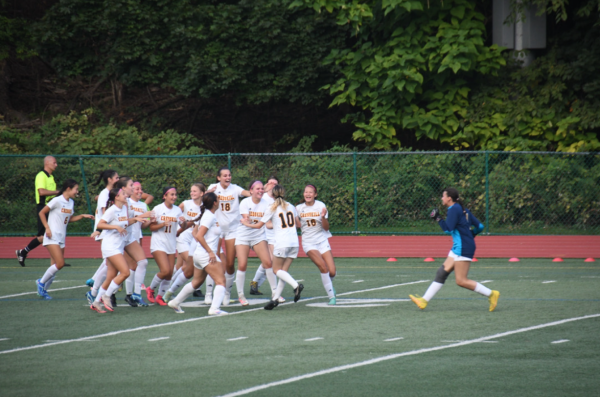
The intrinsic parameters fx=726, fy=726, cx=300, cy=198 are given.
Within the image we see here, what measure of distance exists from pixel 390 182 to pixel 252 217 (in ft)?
31.7

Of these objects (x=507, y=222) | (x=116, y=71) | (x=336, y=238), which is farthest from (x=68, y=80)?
(x=507, y=222)

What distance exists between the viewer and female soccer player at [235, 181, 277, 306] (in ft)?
36.8

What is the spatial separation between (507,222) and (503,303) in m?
9.43

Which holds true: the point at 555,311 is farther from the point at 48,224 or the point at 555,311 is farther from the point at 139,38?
the point at 139,38

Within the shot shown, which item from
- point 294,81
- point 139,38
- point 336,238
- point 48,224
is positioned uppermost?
point 139,38

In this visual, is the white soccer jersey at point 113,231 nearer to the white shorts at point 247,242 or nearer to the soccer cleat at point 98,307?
the soccer cleat at point 98,307

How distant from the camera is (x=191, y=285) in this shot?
33.9 ft

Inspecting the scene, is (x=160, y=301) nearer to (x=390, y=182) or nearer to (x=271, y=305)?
(x=271, y=305)

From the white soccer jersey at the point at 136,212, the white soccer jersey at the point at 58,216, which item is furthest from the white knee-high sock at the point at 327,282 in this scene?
the white soccer jersey at the point at 58,216

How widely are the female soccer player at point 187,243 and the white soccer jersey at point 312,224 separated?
5.46ft

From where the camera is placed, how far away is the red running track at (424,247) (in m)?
17.3

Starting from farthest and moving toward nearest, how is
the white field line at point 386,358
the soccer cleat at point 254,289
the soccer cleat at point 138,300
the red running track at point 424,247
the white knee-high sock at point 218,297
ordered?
1. the red running track at point 424,247
2. the soccer cleat at point 254,289
3. the soccer cleat at point 138,300
4. the white knee-high sock at point 218,297
5. the white field line at point 386,358

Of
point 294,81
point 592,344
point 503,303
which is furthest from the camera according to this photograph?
point 294,81

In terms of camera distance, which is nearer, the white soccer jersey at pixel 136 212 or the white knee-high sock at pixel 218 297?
the white knee-high sock at pixel 218 297
